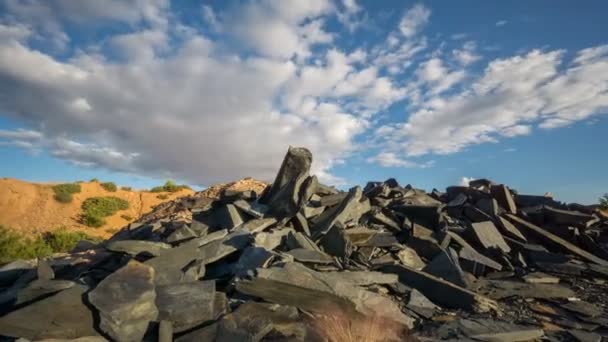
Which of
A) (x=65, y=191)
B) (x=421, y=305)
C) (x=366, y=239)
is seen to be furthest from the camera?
(x=65, y=191)

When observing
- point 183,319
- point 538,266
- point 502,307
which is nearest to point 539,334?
point 502,307

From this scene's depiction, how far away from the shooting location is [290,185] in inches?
352

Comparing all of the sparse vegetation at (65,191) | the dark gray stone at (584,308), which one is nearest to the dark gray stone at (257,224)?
the dark gray stone at (584,308)

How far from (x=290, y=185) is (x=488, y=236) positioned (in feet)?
16.7

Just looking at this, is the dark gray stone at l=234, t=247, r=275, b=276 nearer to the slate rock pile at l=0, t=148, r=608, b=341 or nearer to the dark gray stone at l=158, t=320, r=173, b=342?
the slate rock pile at l=0, t=148, r=608, b=341

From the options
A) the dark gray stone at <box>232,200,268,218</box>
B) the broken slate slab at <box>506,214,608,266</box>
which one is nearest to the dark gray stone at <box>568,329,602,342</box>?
the broken slate slab at <box>506,214,608,266</box>

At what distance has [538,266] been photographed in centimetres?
897

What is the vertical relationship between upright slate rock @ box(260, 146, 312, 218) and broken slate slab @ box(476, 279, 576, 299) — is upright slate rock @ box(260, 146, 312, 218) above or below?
above

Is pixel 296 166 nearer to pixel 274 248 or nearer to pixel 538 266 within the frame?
pixel 274 248

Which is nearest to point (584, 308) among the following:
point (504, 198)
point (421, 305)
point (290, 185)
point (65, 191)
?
point (421, 305)

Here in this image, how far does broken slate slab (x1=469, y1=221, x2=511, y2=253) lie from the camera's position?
372 inches

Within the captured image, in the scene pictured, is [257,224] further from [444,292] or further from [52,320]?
[52,320]

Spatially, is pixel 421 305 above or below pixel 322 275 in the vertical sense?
below

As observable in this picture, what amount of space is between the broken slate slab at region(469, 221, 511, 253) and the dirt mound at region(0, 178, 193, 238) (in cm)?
2484
